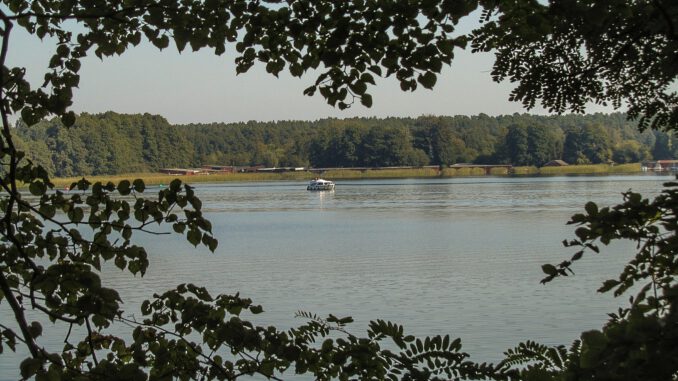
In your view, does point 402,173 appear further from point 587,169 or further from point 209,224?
point 209,224

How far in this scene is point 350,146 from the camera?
170 meters

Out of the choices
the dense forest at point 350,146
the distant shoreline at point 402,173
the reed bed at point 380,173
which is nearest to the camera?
the distant shoreline at point 402,173

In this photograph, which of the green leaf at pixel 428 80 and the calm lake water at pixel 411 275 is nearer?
the green leaf at pixel 428 80

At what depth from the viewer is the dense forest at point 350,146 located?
501 feet

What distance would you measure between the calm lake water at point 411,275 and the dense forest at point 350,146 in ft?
344

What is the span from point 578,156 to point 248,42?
502 ft

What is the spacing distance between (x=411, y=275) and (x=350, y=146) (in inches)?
5733

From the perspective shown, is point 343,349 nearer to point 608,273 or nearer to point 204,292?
point 204,292

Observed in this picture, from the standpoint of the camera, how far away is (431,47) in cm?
348

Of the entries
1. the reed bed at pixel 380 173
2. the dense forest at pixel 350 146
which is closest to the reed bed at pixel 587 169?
the dense forest at pixel 350 146

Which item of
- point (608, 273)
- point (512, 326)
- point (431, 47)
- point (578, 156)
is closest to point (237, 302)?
point (431, 47)

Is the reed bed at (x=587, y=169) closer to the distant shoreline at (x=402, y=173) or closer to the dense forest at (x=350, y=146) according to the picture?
the distant shoreline at (x=402, y=173)

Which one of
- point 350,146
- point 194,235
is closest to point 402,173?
point 350,146

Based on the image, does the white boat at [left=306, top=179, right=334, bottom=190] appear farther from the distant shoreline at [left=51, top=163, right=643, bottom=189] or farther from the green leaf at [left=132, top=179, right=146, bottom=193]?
the green leaf at [left=132, top=179, right=146, bottom=193]
